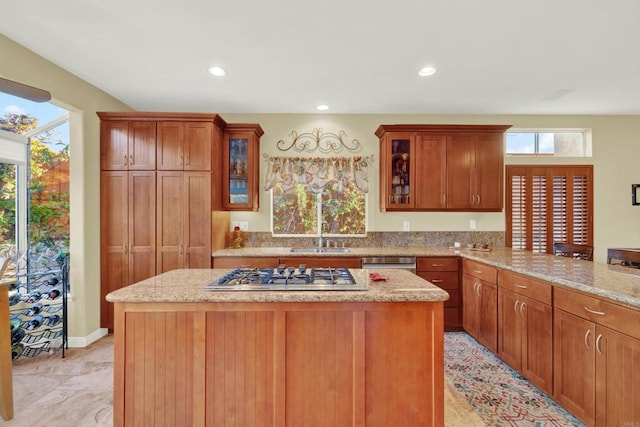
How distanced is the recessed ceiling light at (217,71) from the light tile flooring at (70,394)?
9.35 feet

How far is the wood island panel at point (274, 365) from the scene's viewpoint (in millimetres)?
1543

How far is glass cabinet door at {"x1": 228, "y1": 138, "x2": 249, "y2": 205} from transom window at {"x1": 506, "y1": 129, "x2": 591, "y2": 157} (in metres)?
3.52

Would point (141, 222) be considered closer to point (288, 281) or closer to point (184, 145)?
point (184, 145)

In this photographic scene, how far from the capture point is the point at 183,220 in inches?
131

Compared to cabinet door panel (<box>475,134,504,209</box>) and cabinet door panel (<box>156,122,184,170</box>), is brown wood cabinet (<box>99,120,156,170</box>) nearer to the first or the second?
cabinet door panel (<box>156,122,184,170</box>)

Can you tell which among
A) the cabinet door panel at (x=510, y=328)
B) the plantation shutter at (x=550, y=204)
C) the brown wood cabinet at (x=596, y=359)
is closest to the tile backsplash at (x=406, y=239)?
the plantation shutter at (x=550, y=204)

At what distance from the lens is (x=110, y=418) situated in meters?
2.01

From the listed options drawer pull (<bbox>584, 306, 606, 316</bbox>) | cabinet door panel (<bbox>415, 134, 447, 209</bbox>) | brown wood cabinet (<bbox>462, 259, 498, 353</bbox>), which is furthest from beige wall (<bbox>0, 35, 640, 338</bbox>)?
drawer pull (<bbox>584, 306, 606, 316</bbox>)

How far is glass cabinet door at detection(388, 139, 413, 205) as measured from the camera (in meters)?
3.73

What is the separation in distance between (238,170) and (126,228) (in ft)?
4.63

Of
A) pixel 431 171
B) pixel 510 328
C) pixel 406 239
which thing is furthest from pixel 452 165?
pixel 510 328

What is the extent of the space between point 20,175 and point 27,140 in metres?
0.37

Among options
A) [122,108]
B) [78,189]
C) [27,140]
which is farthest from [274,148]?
[27,140]

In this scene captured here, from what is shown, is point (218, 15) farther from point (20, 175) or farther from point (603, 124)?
point (603, 124)
